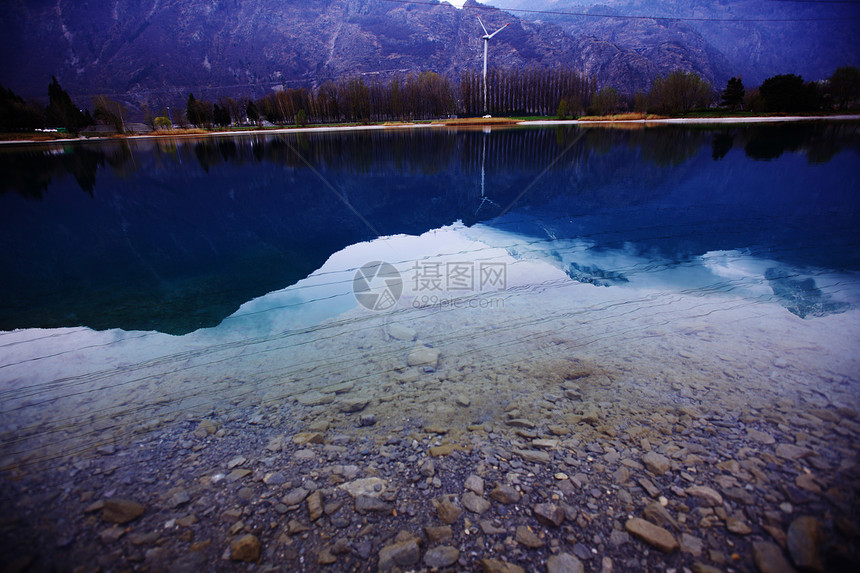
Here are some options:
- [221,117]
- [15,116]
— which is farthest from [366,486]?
[221,117]

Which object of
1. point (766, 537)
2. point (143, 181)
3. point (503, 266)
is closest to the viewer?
point (766, 537)

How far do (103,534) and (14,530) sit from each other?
25.3 inches

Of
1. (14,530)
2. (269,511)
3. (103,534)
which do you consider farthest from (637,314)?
(14,530)

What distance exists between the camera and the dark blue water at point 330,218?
24.2 ft

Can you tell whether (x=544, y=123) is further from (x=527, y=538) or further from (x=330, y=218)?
(x=527, y=538)

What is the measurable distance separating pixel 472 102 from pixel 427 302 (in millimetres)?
100865

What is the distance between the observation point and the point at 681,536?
2416mm

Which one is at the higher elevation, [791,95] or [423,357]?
[791,95]

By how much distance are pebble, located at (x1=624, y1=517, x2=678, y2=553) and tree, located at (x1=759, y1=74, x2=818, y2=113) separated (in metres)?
102

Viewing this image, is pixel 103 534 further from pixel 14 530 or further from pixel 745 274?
pixel 745 274

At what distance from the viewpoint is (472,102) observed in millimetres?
95312

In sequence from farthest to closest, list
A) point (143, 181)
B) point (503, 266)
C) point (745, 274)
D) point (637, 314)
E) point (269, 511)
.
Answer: point (143, 181), point (503, 266), point (745, 274), point (637, 314), point (269, 511)

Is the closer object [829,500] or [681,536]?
[681,536]

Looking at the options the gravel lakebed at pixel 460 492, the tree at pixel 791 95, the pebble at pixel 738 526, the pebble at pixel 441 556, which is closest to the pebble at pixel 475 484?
the gravel lakebed at pixel 460 492
